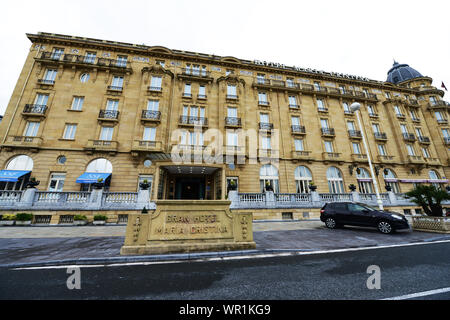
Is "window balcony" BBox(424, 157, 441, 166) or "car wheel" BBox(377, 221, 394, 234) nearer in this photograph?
"car wheel" BBox(377, 221, 394, 234)

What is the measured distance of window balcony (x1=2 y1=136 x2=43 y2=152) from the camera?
1494 centimetres

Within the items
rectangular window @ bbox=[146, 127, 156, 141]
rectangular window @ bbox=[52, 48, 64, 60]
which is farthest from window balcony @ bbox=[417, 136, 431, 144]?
rectangular window @ bbox=[52, 48, 64, 60]

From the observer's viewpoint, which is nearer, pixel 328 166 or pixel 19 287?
pixel 19 287

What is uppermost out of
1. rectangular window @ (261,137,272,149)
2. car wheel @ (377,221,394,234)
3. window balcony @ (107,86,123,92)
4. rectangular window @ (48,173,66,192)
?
window balcony @ (107,86,123,92)

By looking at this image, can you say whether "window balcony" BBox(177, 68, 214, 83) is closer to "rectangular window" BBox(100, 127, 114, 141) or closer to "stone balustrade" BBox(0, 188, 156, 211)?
"rectangular window" BBox(100, 127, 114, 141)

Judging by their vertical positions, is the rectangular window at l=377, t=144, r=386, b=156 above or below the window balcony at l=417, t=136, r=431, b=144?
below

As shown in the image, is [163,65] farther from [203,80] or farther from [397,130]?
[397,130]

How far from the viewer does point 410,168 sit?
22109 mm

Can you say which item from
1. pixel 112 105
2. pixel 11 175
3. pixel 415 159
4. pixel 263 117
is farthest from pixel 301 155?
pixel 11 175

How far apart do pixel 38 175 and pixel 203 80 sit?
19.0 metres

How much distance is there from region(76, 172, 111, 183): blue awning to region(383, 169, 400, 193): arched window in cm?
3126

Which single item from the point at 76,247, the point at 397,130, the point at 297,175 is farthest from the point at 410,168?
the point at 76,247

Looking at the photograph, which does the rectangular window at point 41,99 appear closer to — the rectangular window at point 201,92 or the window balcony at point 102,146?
the window balcony at point 102,146

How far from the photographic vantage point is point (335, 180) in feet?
65.1
